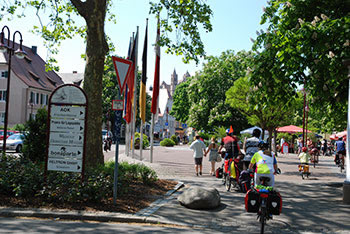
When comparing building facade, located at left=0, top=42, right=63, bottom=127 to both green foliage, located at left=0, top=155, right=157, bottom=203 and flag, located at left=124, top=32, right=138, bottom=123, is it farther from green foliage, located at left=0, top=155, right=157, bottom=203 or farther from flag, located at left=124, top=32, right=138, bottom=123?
green foliage, located at left=0, top=155, right=157, bottom=203

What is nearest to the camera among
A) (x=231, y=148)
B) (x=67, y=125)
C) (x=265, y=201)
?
(x=265, y=201)

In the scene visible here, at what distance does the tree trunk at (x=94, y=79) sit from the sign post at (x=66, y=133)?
201cm

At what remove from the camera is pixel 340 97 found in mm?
12719

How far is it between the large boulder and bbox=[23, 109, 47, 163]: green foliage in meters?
5.49

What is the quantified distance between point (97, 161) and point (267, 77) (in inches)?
246

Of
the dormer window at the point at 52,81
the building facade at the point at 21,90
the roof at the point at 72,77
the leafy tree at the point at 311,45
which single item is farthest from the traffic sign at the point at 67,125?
the roof at the point at 72,77

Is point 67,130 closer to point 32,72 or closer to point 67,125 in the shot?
point 67,125

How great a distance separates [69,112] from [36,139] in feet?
13.5

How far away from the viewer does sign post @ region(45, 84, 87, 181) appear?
8664 millimetres

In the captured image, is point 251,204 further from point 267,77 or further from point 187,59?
point 187,59

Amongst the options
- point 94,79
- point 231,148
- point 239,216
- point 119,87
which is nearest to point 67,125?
point 119,87

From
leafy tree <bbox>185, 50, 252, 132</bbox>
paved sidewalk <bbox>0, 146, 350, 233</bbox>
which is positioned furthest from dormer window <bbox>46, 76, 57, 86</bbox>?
paved sidewalk <bbox>0, 146, 350, 233</bbox>

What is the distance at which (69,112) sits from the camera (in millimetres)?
8820

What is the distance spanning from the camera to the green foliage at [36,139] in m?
12.3
